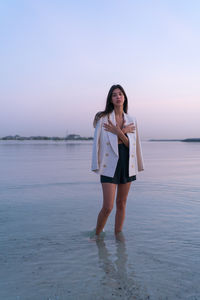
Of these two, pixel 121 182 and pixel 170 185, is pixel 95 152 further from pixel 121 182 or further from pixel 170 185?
pixel 170 185

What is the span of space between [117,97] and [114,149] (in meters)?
0.67

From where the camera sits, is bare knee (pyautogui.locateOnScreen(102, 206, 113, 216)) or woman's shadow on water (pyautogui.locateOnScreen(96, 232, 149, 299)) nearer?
woman's shadow on water (pyautogui.locateOnScreen(96, 232, 149, 299))

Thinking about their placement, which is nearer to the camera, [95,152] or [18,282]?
[18,282]

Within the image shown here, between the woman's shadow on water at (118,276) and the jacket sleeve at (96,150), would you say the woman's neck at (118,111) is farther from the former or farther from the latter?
the woman's shadow on water at (118,276)

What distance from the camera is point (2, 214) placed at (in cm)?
495

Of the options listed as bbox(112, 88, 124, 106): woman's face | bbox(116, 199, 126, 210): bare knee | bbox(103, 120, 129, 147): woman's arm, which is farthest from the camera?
bbox(116, 199, 126, 210): bare knee

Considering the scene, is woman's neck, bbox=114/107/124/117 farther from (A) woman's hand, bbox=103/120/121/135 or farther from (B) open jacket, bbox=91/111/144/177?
(A) woman's hand, bbox=103/120/121/135

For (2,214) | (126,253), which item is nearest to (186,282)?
(126,253)

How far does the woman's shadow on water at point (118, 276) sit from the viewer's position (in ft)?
8.14

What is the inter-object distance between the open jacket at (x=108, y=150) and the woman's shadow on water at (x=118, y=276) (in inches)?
35.3

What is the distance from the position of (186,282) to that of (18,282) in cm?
152

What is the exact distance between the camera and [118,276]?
9.21ft

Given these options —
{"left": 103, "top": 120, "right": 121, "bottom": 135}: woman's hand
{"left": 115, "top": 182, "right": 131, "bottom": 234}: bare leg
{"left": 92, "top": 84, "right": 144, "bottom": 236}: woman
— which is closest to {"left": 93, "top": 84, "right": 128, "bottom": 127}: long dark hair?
{"left": 92, "top": 84, "right": 144, "bottom": 236}: woman

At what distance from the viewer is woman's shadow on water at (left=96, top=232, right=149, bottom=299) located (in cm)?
248
